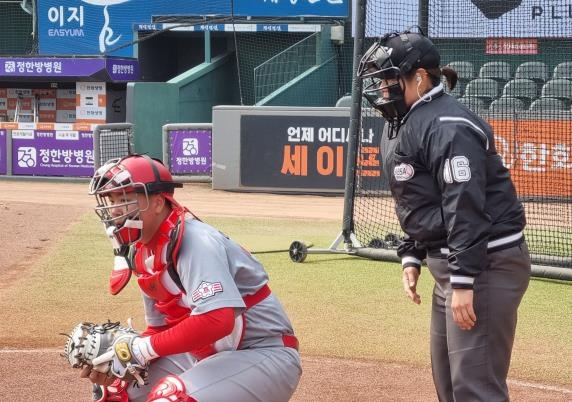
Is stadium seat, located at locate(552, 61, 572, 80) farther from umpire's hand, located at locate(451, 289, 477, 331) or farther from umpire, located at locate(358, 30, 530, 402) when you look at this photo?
umpire's hand, located at locate(451, 289, 477, 331)

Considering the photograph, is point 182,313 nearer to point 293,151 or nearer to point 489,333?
point 489,333

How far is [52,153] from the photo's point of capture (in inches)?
813

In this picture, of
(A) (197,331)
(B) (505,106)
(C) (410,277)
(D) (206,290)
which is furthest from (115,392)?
(B) (505,106)

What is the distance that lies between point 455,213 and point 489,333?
1.75ft

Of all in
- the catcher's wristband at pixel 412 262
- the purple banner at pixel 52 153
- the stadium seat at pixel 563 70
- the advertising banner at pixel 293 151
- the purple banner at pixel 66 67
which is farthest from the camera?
the purple banner at pixel 66 67

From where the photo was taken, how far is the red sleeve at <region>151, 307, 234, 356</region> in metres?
3.88

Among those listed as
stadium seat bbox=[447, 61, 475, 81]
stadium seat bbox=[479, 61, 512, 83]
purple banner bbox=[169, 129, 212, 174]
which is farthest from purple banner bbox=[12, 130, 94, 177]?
stadium seat bbox=[479, 61, 512, 83]

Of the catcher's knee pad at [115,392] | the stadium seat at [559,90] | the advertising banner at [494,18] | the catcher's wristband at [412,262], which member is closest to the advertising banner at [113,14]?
the stadium seat at [559,90]

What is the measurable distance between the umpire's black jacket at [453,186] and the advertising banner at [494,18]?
24.6ft

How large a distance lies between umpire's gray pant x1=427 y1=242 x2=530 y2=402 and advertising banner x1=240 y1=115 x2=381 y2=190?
13597 millimetres

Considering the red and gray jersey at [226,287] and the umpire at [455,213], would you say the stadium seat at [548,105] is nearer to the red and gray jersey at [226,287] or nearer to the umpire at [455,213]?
the umpire at [455,213]

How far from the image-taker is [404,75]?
171 inches

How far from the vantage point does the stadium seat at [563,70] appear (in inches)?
576

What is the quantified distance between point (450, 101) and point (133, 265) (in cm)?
150
